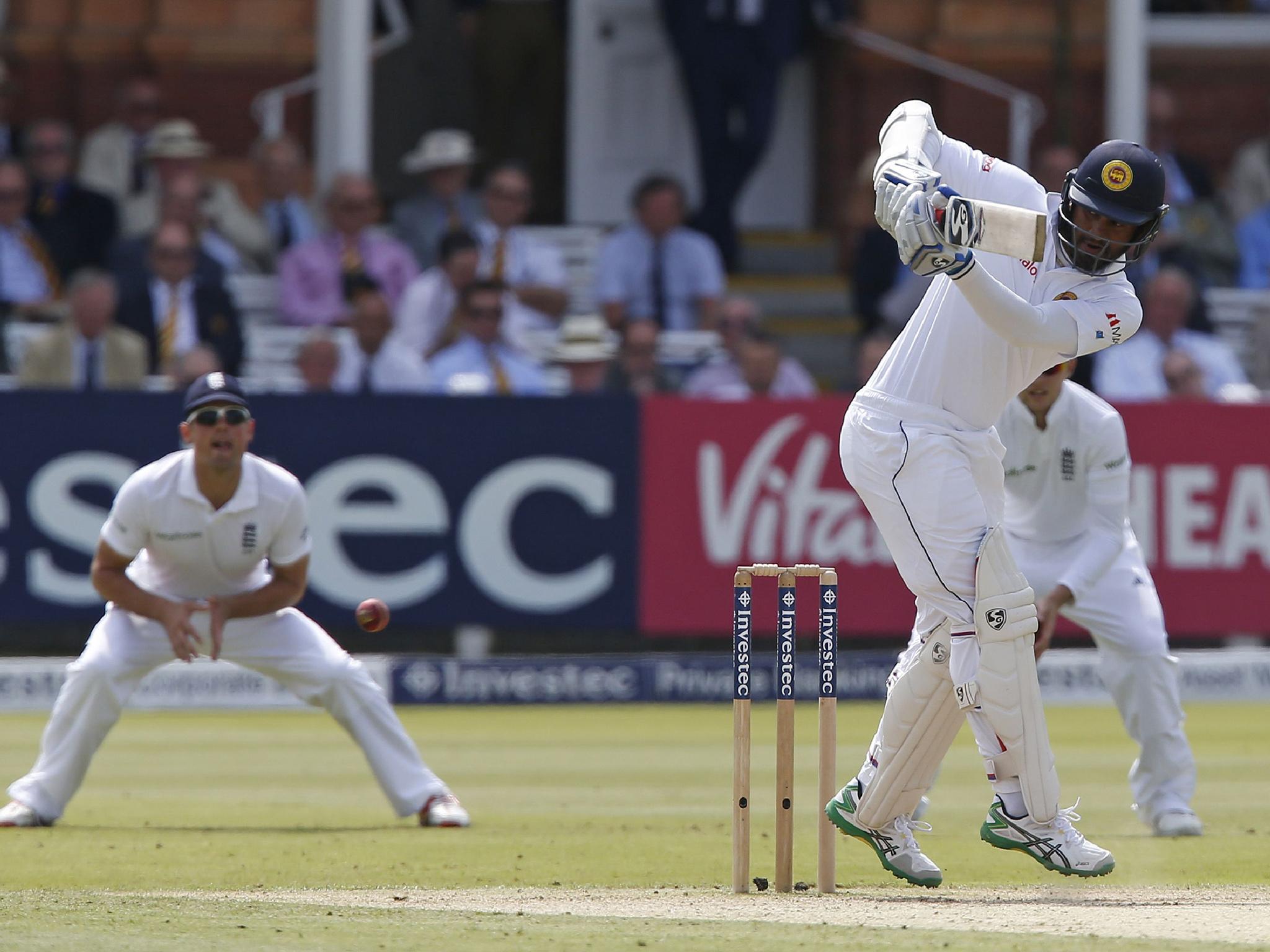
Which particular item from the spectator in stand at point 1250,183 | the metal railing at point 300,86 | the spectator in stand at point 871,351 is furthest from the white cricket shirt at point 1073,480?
the metal railing at point 300,86

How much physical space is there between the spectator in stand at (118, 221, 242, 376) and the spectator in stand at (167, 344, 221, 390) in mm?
424

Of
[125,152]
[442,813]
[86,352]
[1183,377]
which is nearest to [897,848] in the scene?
[442,813]

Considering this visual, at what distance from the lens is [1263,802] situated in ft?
24.2

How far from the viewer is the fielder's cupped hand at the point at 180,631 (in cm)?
672

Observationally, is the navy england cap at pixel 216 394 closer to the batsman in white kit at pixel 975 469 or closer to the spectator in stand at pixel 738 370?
the batsman in white kit at pixel 975 469

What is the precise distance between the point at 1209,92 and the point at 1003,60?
1.60 m

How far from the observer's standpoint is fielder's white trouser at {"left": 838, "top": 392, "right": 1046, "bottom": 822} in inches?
202

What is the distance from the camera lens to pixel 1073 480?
22.9 feet

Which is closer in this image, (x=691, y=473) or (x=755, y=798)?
(x=755, y=798)

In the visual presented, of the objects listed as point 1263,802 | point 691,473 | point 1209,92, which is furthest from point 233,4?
point 1263,802

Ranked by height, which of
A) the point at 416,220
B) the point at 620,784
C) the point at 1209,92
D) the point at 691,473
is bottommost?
the point at 620,784

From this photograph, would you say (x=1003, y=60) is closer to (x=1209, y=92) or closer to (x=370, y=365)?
(x=1209, y=92)

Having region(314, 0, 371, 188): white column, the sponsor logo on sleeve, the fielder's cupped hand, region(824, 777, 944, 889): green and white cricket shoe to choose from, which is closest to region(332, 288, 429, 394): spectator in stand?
region(314, 0, 371, 188): white column

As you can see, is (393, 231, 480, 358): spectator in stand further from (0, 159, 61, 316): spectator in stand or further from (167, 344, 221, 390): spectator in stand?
(0, 159, 61, 316): spectator in stand
